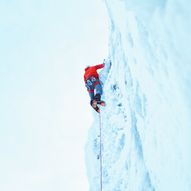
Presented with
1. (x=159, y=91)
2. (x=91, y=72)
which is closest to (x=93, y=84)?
(x=91, y=72)

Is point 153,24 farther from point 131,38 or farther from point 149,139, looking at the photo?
point 149,139

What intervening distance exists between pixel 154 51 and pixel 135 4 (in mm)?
532

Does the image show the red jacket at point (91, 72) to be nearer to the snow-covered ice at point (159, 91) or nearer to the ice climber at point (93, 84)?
the ice climber at point (93, 84)

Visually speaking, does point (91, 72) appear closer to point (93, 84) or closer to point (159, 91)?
point (93, 84)

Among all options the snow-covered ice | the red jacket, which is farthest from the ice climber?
the snow-covered ice

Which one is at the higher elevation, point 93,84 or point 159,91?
point 93,84

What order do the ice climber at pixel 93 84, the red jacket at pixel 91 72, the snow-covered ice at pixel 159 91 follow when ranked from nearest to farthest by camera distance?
the snow-covered ice at pixel 159 91 → the ice climber at pixel 93 84 → the red jacket at pixel 91 72

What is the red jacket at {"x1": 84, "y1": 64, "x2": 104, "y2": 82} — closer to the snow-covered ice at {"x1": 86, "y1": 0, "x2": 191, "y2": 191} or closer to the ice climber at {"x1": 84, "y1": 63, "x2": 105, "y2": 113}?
the ice climber at {"x1": 84, "y1": 63, "x2": 105, "y2": 113}

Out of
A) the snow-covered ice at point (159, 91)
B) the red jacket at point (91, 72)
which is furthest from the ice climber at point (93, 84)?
the snow-covered ice at point (159, 91)

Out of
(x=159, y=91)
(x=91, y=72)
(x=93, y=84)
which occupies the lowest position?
(x=159, y=91)

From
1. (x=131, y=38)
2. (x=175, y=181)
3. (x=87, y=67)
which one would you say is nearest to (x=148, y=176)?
(x=175, y=181)

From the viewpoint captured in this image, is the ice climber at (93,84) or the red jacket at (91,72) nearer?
the ice climber at (93,84)

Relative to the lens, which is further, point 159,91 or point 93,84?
point 93,84

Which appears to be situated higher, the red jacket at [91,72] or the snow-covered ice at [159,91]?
the red jacket at [91,72]
